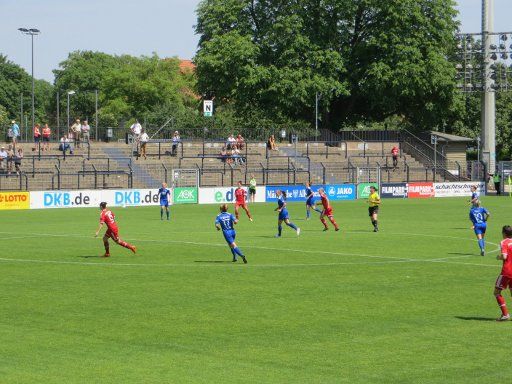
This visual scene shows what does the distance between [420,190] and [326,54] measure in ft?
52.9

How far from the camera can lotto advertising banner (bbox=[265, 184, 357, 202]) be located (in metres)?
70.6

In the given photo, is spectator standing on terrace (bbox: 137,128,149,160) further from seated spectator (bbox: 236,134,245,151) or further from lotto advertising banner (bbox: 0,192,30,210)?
lotto advertising banner (bbox: 0,192,30,210)

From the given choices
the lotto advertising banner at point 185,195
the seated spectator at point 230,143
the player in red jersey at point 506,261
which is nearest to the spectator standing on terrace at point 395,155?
the seated spectator at point 230,143

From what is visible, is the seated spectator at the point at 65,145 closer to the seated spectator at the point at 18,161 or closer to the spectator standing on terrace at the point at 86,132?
the spectator standing on terrace at the point at 86,132

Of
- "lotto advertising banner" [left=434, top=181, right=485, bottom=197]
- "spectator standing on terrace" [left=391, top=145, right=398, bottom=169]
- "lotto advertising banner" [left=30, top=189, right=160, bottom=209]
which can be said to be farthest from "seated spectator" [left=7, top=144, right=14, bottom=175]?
"lotto advertising banner" [left=434, top=181, right=485, bottom=197]

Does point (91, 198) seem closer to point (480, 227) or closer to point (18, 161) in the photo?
point (18, 161)

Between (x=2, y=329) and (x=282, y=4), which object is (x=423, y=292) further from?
(x=282, y=4)

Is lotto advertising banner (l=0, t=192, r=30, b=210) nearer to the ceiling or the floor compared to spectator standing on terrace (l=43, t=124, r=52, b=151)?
nearer to the floor

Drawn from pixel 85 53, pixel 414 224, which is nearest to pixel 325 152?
pixel 414 224

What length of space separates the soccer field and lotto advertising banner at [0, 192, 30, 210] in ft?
66.9

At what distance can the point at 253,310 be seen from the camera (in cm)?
2109

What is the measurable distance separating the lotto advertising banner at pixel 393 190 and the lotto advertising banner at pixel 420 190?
49 centimetres

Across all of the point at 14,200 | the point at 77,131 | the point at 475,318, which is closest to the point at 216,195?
the point at 77,131

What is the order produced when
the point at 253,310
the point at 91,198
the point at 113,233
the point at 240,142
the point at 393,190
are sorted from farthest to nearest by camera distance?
the point at 240,142
the point at 393,190
the point at 91,198
the point at 113,233
the point at 253,310
